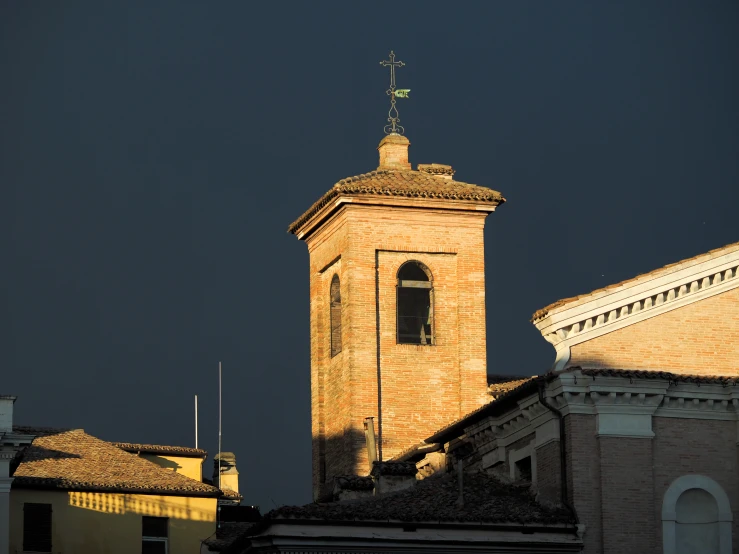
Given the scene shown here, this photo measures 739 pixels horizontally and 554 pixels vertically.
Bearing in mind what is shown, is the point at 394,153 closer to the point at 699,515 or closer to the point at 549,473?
the point at 549,473

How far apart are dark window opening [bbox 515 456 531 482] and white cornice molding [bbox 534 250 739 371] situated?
81.9 inches

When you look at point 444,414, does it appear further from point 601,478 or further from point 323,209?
point 601,478

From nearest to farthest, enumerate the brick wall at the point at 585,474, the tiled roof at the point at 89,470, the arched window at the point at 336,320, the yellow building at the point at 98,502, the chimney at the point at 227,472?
the brick wall at the point at 585,474
the yellow building at the point at 98,502
the tiled roof at the point at 89,470
the arched window at the point at 336,320
the chimney at the point at 227,472

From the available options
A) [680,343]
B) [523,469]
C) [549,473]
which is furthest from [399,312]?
[549,473]

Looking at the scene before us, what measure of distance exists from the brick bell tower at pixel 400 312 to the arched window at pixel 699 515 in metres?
9.38

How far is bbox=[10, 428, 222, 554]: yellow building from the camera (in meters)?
40.2

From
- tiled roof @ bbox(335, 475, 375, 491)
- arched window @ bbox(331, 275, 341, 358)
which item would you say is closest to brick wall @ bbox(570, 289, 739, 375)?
tiled roof @ bbox(335, 475, 375, 491)

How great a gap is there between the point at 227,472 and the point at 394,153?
10113 millimetres

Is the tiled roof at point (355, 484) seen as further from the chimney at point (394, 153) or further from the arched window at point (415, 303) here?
the chimney at point (394, 153)

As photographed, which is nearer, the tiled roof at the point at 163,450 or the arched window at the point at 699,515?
the arched window at the point at 699,515

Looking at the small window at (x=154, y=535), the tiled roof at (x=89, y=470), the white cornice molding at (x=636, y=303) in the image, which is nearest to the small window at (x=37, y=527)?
the tiled roof at (x=89, y=470)

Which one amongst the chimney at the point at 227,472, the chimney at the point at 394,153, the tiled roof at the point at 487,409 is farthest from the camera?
the chimney at the point at 227,472

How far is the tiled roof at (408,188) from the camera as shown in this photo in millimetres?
A: 40844

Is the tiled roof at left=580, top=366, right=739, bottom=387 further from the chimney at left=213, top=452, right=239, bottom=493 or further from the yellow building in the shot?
the chimney at left=213, top=452, right=239, bottom=493
